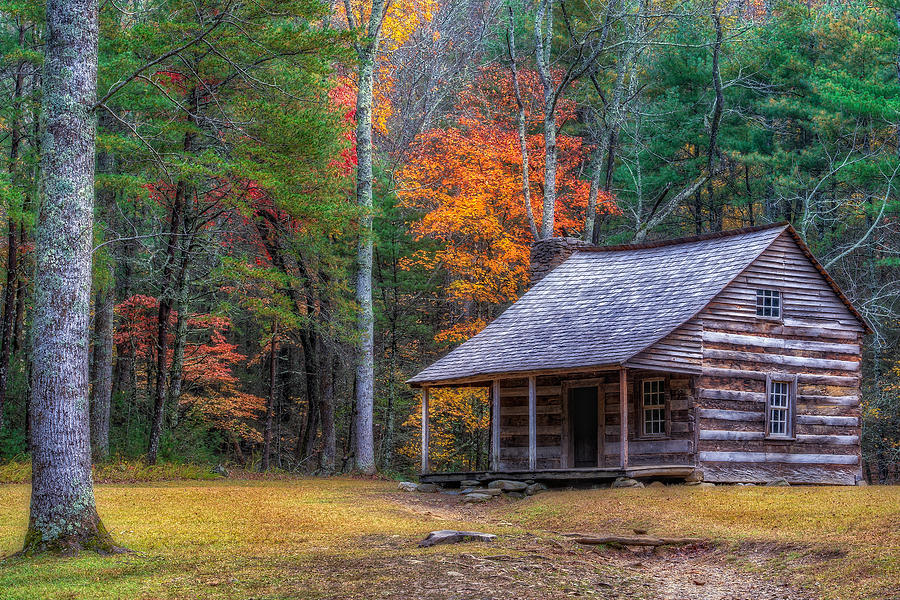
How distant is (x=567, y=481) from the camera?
21.4 metres

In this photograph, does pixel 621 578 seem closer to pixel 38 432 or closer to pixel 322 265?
pixel 38 432

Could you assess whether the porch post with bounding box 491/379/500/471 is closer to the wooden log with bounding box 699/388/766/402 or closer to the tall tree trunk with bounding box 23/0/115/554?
the wooden log with bounding box 699/388/766/402

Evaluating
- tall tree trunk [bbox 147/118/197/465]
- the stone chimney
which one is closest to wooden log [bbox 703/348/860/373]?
the stone chimney

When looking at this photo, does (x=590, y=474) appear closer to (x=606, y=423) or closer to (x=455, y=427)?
(x=606, y=423)

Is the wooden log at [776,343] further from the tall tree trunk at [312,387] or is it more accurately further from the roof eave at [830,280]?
the tall tree trunk at [312,387]

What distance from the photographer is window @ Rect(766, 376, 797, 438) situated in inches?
863

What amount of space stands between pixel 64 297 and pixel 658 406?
1419 centimetres

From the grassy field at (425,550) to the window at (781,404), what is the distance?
3556 mm

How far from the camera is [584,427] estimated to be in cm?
2419

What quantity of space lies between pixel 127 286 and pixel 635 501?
19.9 meters

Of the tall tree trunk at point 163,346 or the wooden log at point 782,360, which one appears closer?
the wooden log at point 782,360

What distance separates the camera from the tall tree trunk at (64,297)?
10820 millimetres

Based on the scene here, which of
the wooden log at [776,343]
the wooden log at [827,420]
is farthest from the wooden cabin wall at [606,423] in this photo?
the wooden log at [827,420]

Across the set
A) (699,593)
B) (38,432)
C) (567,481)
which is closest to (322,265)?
(567,481)
